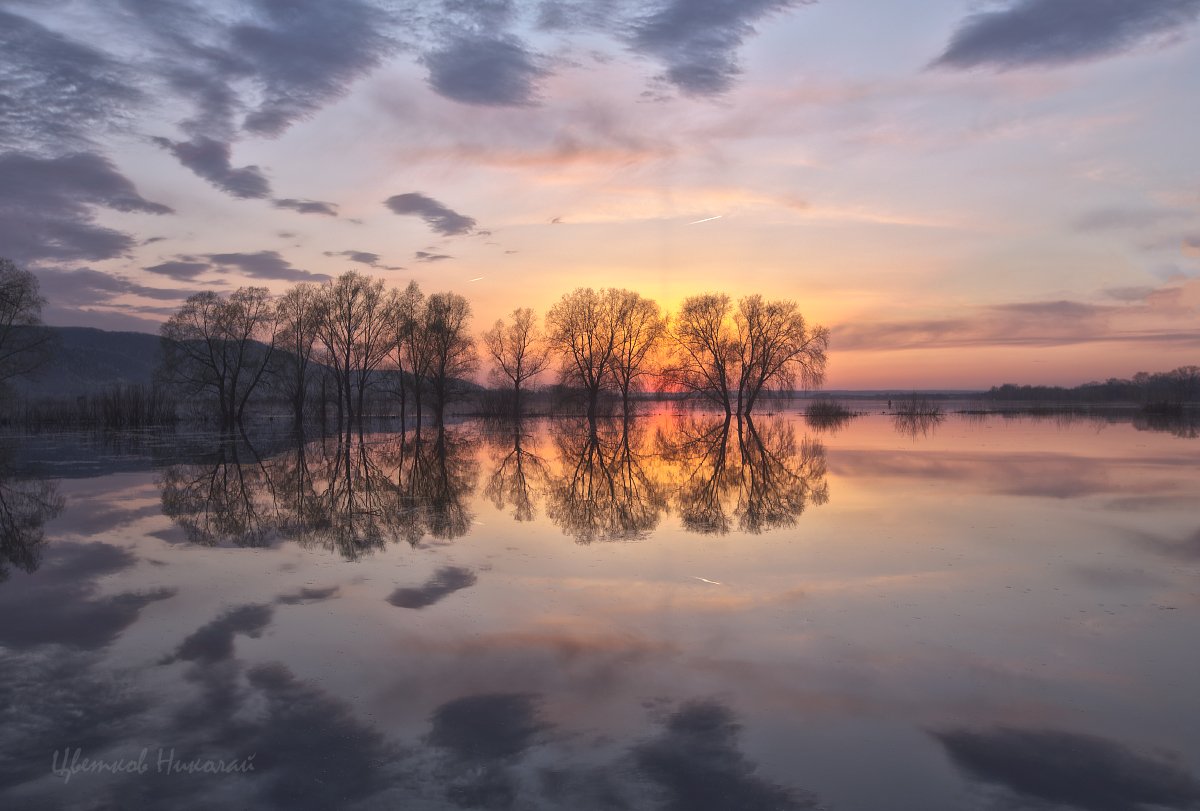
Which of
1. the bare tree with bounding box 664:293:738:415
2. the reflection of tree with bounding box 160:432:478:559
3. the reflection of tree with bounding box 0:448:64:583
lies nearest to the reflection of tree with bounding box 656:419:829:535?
the reflection of tree with bounding box 160:432:478:559

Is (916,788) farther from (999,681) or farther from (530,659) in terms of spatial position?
(530,659)

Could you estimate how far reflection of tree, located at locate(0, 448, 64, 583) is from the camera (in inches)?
436

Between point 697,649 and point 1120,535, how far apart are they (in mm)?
9107

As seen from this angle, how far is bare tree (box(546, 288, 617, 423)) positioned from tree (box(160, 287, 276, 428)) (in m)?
24.1

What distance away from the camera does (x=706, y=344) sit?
64062 millimetres

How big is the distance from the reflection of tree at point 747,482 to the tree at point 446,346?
35.0 metres

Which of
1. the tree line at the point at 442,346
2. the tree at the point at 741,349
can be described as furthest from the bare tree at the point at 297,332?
the tree at the point at 741,349

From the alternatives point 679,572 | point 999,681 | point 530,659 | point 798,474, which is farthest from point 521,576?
point 798,474

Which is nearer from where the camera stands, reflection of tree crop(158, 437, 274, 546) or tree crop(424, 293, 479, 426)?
reflection of tree crop(158, 437, 274, 546)

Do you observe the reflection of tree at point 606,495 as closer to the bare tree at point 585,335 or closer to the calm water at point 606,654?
the calm water at point 606,654

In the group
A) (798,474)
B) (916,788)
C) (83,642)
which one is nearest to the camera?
(916,788)

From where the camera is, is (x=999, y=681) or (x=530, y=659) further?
(x=530, y=659)

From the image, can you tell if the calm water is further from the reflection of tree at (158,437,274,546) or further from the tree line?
the tree line

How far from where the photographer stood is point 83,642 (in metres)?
7.20
